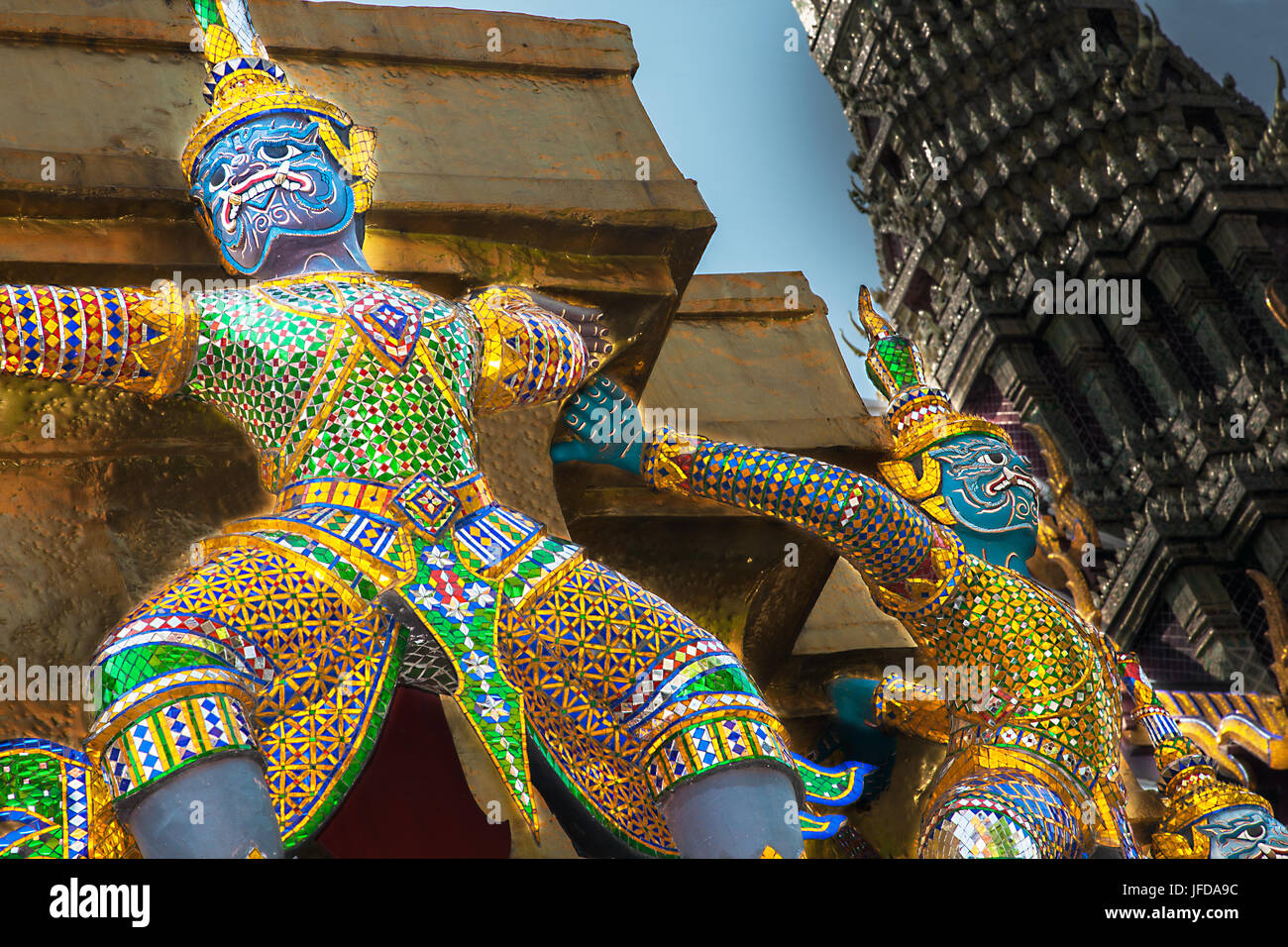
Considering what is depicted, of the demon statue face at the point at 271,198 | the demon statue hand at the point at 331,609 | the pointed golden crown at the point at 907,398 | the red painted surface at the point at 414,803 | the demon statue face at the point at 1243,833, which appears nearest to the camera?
the demon statue hand at the point at 331,609

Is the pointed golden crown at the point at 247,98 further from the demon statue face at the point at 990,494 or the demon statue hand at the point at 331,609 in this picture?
the demon statue face at the point at 990,494

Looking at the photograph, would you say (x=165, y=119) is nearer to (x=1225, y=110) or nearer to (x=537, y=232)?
(x=537, y=232)

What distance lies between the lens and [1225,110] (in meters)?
19.0

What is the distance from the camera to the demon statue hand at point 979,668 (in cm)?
393

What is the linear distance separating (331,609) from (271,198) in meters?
1.07

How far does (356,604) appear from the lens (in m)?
3.38

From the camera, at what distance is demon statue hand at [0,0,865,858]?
306 centimetres

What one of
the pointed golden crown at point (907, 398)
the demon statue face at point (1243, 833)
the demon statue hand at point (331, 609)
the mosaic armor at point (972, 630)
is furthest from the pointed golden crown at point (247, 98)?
the demon statue face at point (1243, 833)

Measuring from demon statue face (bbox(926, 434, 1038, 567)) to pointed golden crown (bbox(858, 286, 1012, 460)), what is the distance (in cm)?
5

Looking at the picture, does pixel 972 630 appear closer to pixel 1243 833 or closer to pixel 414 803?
pixel 1243 833

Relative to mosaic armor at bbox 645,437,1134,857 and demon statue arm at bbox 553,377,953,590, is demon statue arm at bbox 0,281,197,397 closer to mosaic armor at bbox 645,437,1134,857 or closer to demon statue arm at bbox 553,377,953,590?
demon statue arm at bbox 553,377,953,590

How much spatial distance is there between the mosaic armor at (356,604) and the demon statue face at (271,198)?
0.39 feet
